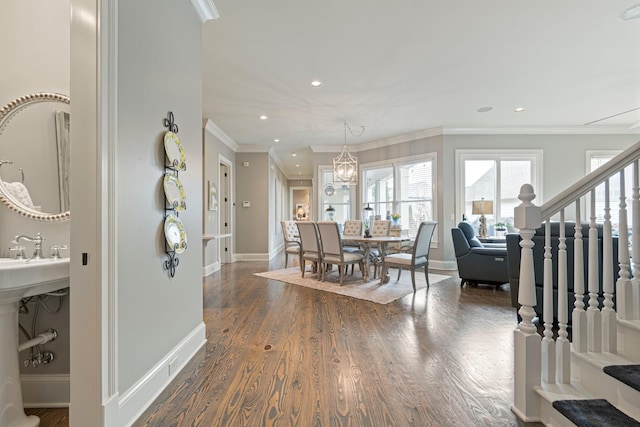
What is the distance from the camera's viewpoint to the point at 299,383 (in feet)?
5.86

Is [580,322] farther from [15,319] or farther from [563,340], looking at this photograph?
[15,319]

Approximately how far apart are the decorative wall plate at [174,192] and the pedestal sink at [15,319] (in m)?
0.61

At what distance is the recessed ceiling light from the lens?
7.88 feet

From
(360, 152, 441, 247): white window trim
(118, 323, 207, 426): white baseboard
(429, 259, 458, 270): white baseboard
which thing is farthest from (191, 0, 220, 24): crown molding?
(429, 259, 458, 270): white baseboard

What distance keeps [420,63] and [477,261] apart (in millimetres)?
2816

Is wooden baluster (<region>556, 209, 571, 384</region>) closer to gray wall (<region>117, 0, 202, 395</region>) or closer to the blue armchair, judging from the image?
gray wall (<region>117, 0, 202, 395</region>)

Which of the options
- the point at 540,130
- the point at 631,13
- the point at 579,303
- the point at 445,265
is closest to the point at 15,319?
the point at 579,303

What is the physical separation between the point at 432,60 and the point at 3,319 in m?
4.01

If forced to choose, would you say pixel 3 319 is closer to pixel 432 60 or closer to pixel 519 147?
pixel 432 60

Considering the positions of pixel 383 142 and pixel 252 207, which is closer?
pixel 383 142

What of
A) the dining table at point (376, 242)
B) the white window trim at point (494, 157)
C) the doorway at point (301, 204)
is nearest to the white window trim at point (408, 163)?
the white window trim at point (494, 157)

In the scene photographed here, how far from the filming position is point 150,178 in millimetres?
1662

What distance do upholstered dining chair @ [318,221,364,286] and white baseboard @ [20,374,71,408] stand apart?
3.13 metres

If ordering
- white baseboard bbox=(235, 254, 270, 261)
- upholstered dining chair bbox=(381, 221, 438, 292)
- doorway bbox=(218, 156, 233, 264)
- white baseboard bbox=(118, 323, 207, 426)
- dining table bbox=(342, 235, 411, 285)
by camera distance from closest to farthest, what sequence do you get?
white baseboard bbox=(118, 323, 207, 426) → upholstered dining chair bbox=(381, 221, 438, 292) → dining table bbox=(342, 235, 411, 285) → doorway bbox=(218, 156, 233, 264) → white baseboard bbox=(235, 254, 270, 261)
